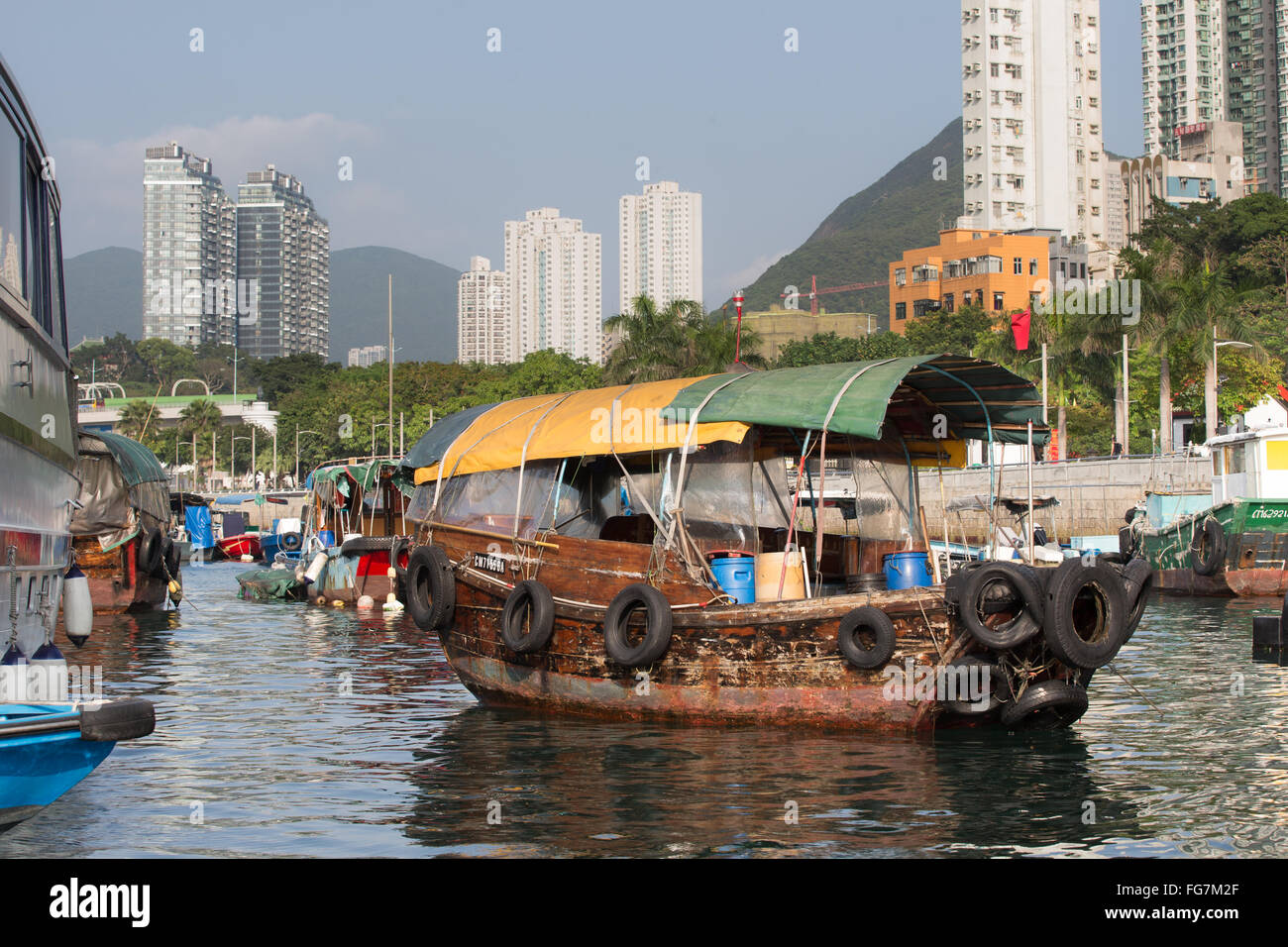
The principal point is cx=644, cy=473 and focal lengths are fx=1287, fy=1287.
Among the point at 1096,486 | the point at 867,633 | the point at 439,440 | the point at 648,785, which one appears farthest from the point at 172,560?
the point at 1096,486

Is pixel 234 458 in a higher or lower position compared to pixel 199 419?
lower

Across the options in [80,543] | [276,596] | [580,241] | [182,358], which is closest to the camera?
[80,543]

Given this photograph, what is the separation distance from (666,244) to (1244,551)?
12556 centimetres

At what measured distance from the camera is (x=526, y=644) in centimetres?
1227

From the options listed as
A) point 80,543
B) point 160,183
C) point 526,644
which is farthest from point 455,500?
point 160,183

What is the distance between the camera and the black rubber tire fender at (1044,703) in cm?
1074

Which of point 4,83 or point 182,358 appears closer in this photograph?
point 4,83

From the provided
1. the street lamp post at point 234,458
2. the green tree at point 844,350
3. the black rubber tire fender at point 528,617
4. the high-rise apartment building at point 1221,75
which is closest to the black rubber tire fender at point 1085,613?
the black rubber tire fender at point 528,617

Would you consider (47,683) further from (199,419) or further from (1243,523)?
(199,419)

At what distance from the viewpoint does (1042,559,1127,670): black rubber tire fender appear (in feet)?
33.8

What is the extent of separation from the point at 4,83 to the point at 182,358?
445 ft

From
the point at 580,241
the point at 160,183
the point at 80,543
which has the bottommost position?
the point at 80,543

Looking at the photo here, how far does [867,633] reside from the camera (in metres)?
10.8

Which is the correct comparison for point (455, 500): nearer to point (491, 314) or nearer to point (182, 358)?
point (182, 358)
